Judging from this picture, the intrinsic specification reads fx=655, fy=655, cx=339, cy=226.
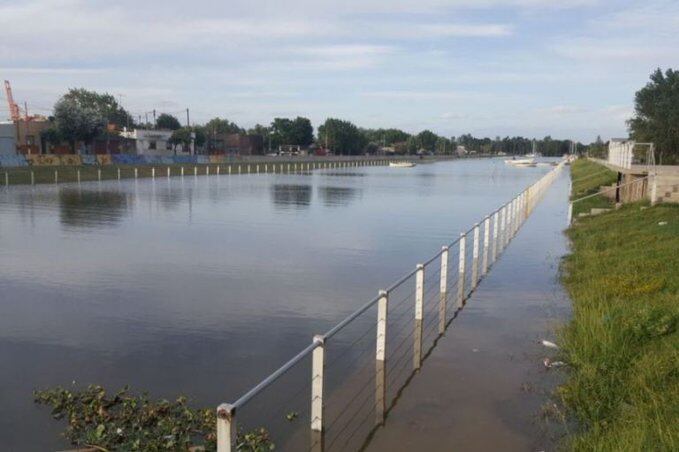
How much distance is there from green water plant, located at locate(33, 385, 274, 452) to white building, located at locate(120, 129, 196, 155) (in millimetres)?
103845

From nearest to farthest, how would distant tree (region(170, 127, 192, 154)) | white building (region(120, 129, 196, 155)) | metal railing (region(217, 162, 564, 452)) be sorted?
metal railing (region(217, 162, 564, 452))
white building (region(120, 129, 196, 155))
distant tree (region(170, 127, 192, 154))

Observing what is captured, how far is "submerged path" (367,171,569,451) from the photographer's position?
6711 mm

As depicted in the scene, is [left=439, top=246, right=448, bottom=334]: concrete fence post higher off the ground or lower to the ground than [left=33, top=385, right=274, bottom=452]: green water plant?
higher

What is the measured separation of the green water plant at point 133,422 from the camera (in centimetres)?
635

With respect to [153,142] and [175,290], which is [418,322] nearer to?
[175,290]

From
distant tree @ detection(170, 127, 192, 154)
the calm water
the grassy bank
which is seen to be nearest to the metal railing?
the calm water

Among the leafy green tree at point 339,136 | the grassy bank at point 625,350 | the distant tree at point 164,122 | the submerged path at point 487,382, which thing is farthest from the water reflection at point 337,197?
the leafy green tree at point 339,136

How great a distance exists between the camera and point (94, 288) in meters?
13.4

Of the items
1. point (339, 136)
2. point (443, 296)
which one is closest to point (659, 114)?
point (443, 296)

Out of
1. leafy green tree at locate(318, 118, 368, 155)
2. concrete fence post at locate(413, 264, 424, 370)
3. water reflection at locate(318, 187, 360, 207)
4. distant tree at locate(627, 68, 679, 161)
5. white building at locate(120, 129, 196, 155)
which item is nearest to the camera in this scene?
concrete fence post at locate(413, 264, 424, 370)

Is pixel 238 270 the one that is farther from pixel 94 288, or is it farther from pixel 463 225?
pixel 463 225

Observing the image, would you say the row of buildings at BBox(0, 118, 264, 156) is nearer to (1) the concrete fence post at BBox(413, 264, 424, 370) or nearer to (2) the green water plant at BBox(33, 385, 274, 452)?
(1) the concrete fence post at BBox(413, 264, 424, 370)

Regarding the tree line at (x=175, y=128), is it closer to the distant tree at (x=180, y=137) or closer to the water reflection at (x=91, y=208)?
the distant tree at (x=180, y=137)

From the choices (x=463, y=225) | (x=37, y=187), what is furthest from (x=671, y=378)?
(x=37, y=187)
